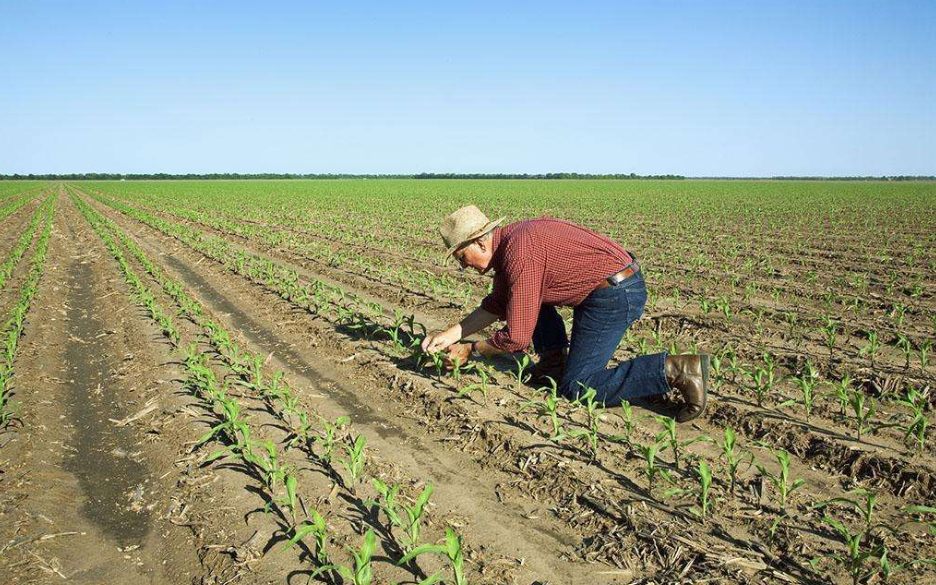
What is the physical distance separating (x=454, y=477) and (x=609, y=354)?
1.52m

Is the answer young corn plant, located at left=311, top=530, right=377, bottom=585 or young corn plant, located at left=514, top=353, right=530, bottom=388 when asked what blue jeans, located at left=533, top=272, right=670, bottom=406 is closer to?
young corn plant, located at left=514, top=353, right=530, bottom=388

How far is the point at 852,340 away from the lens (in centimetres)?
622

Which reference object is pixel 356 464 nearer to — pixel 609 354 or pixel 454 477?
pixel 454 477

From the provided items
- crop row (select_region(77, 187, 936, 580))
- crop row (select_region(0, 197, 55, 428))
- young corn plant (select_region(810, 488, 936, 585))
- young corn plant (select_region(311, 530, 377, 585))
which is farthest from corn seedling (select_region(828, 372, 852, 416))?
crop row (select_region(0, 197, 55, 428))

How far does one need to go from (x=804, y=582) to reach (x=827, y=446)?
1.53 metres

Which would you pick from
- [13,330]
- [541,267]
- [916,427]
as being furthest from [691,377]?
[13,330]

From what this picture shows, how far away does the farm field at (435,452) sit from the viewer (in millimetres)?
2852

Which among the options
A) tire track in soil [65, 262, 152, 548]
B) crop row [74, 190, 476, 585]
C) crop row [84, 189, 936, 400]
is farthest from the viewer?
crop row [84, 189, 936, 400]

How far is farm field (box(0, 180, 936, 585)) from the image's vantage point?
2.85m

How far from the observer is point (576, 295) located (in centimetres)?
434

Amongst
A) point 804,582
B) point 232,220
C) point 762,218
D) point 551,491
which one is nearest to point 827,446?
point 804,582

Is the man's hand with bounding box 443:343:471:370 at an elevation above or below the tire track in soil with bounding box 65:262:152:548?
above

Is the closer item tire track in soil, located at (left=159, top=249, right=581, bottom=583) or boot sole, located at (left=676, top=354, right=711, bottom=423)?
tire track in soil, located at (left=159, top=249, right=581, bottom=583)

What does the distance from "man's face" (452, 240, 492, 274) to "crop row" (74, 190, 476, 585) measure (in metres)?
1.39
